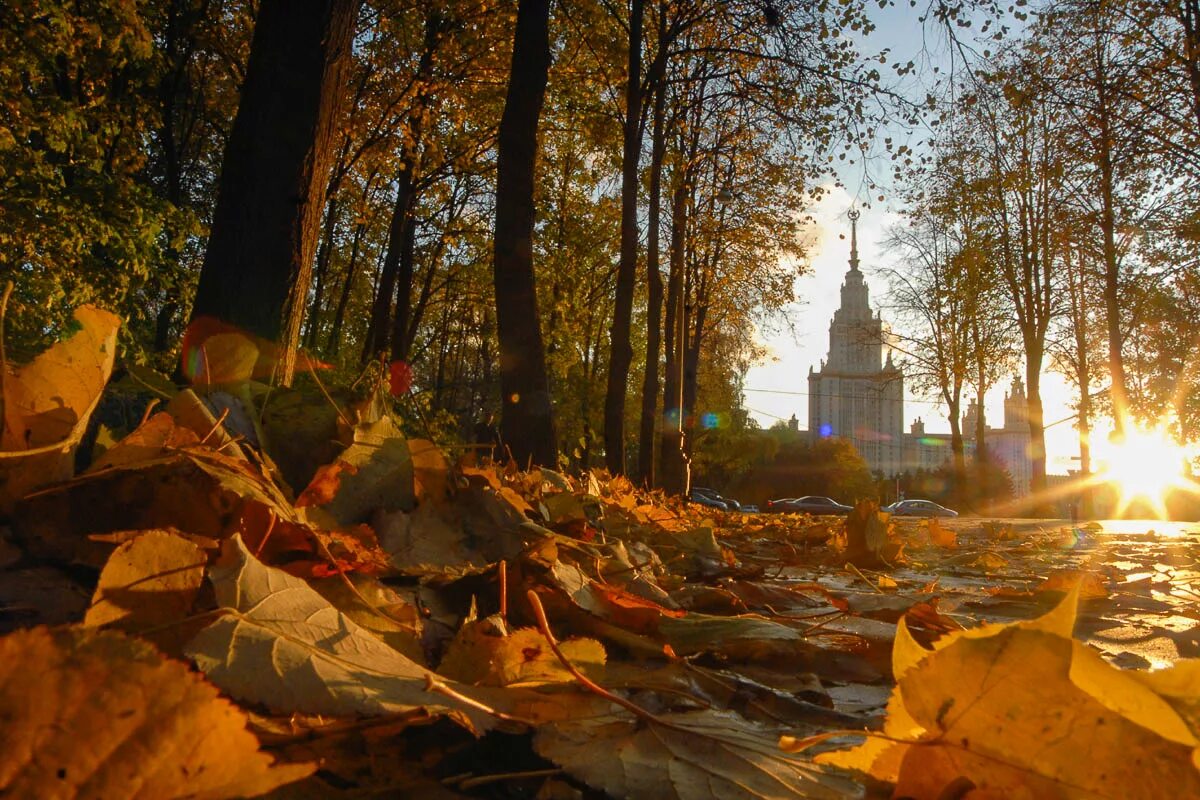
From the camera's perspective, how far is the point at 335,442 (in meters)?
1.52

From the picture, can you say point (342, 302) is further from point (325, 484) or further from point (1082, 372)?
point (1082, 372)

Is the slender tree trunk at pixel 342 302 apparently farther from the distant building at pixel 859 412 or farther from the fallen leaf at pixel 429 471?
the distant building at pixel 859 412

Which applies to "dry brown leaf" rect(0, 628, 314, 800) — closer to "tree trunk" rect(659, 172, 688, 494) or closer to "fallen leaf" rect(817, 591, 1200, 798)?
"fallen leaf" rect(817, 591, 1200, 798)

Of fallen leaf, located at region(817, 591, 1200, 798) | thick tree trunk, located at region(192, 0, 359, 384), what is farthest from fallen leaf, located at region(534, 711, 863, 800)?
thick tree trunk, located at region(192, 0, 359, 384)

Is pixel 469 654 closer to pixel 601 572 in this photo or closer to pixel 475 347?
pixel 601 572

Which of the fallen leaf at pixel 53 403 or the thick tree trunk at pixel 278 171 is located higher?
the thick tree trunk at pixel 278 171

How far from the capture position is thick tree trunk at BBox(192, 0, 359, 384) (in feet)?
10.1

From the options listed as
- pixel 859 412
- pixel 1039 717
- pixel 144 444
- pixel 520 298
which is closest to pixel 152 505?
pixel 144 444

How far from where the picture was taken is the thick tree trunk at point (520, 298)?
5.92 m

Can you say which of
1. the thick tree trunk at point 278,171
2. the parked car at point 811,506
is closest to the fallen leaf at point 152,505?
the thick tree trunk at point 278,171

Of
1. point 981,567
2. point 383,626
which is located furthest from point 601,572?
point 981,567

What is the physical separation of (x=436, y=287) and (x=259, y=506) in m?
23.1

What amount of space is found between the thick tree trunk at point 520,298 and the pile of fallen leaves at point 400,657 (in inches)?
161

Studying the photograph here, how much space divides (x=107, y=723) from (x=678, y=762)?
0.49 m
